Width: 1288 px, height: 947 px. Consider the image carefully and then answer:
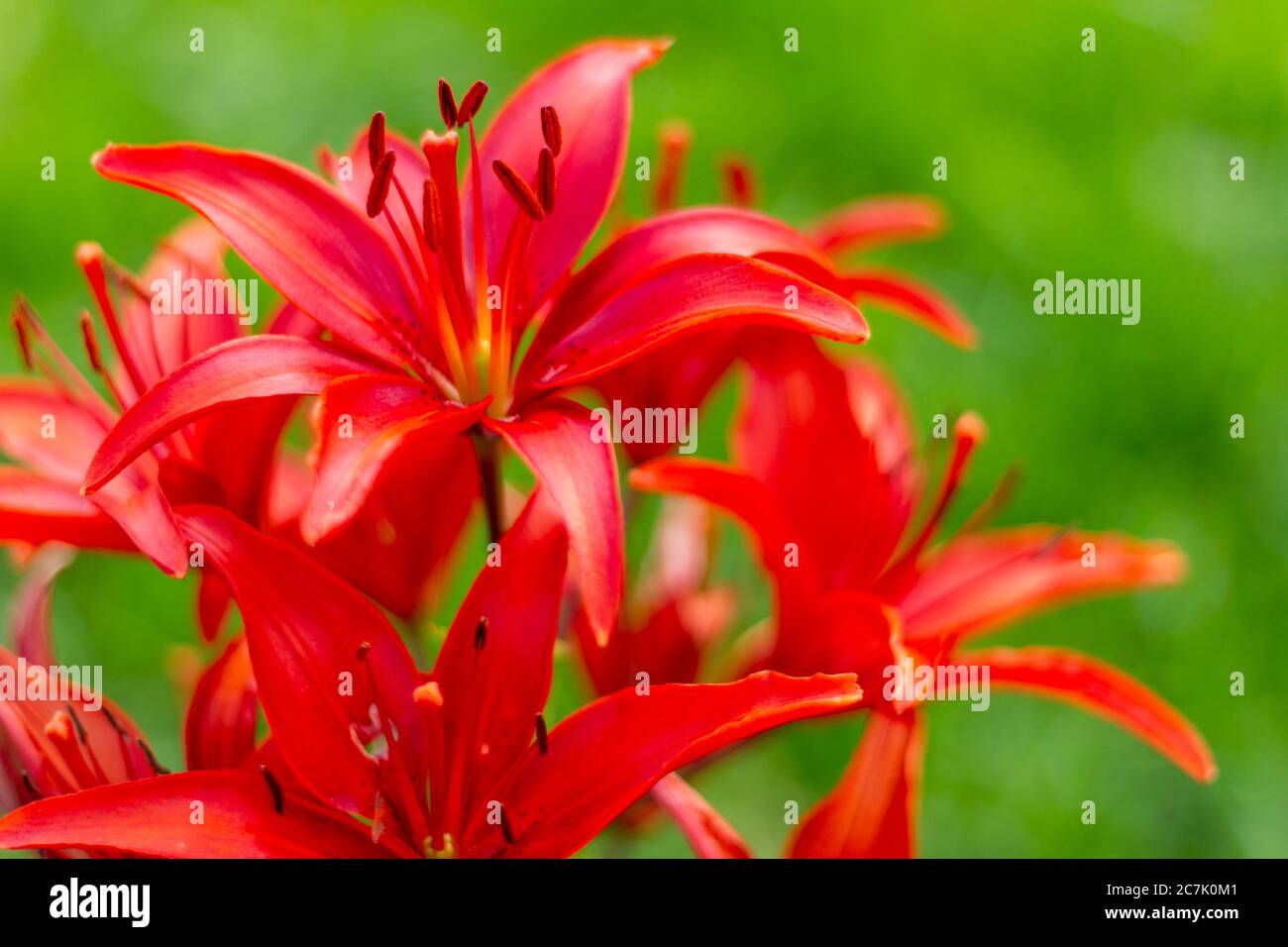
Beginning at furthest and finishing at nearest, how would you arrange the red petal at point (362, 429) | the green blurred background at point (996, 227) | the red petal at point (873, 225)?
the green blurred background at point (996, 227), the red petal at point (873, 225), the red petal at point (362, 429)

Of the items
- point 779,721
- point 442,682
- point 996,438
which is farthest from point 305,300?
point 996,438

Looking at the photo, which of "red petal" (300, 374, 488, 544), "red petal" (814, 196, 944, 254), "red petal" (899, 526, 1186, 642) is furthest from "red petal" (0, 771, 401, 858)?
"red petal" (814, 196, 944, 254)

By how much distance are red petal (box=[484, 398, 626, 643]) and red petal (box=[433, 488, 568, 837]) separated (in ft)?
0.33

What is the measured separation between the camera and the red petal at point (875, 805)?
1.33 metres

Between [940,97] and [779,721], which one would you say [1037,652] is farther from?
[940,97]

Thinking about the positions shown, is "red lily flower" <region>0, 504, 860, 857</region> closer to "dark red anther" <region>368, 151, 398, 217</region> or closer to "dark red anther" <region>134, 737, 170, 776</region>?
"dark red anther" <region>134, 737, 170, 776</region>

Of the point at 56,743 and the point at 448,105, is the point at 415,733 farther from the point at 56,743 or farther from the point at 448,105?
the point at 448,105

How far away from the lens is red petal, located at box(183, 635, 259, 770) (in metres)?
1.33

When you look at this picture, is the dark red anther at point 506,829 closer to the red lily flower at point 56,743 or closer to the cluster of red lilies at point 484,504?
the cluster of red lilies at point 484,504

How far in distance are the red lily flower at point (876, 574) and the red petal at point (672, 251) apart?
0.15 metres

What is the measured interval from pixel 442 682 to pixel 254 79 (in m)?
2.48

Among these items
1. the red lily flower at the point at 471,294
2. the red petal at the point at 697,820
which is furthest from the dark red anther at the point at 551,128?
the red petal at the point at 697,820

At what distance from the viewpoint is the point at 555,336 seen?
1388 mm

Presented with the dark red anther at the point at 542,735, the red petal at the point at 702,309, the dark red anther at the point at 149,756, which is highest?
the red petal at the point at 702,309
